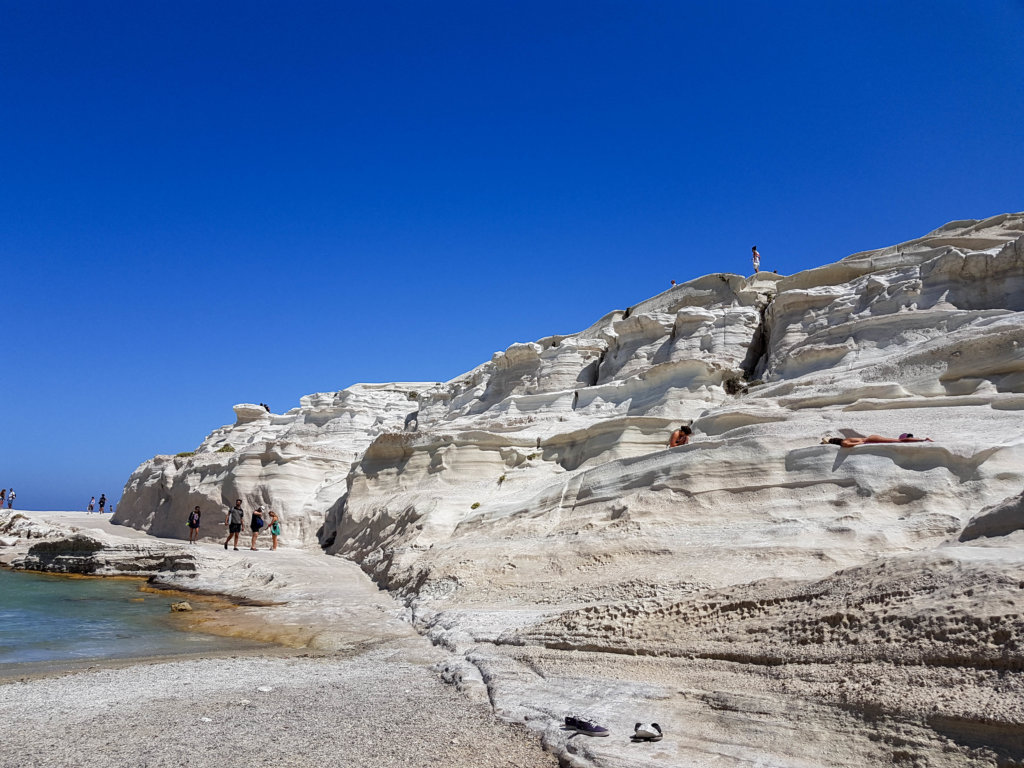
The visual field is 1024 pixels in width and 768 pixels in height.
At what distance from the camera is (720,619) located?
6.80 metres

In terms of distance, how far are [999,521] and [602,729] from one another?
3.75 m

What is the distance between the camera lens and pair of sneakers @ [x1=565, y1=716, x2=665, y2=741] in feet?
17.6

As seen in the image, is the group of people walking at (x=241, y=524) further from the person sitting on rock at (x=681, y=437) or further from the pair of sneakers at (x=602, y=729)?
the pair of sneakers at (x=602, y=729)

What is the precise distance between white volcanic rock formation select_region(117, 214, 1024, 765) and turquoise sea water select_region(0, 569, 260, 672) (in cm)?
379

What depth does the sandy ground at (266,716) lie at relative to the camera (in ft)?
17.6

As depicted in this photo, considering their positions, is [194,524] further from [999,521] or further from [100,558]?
[999,521]

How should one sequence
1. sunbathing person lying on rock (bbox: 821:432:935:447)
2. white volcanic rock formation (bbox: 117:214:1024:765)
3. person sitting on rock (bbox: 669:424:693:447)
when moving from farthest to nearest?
1. person sitting on rock (bbox: 669:424:693:447)
2. sunbathing person lying on rock (bbox: 821:432:935:447)
3. white volcanic rock formation (bbox: 117:214:1024:765)

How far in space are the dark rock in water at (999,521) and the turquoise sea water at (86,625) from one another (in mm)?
8743

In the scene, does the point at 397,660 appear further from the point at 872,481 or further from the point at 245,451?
the point at 245,451

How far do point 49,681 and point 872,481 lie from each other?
10.2m

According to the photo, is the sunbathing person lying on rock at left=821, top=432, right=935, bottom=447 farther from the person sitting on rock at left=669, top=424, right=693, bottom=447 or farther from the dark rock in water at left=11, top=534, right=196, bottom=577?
the dark rock in water at left=11, top=534, right=196, bottom=577

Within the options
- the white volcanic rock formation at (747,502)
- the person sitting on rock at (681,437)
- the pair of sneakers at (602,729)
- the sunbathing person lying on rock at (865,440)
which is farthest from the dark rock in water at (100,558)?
the pair of sneakers at (602,729)

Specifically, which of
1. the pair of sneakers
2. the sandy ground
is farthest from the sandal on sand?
the sandy ground

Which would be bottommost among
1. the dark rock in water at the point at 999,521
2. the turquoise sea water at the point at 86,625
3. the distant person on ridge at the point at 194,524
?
the turquoise sea water at the point at 86,625
